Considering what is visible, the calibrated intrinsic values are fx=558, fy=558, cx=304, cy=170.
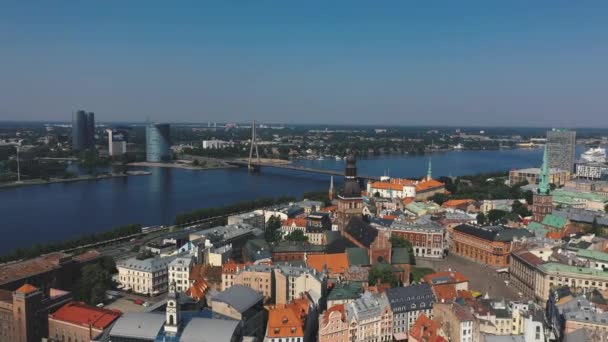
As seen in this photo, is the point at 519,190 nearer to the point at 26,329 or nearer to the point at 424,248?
the point at 424,248

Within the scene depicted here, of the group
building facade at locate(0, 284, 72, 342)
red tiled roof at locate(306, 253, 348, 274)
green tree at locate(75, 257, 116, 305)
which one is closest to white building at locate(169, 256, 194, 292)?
green tree at locate(75, 257, 116, 305)

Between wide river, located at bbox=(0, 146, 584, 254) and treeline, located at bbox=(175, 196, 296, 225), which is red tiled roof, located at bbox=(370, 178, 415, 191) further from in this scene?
treeline, located at bbox=(175, 196, 296, 225)

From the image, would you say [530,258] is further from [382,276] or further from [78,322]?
[78,322]

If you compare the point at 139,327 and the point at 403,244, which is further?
the point at 403,244

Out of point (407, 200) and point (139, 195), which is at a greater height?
point (407, 200)

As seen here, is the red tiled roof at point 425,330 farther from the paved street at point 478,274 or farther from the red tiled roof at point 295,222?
the red tiled roof at point 295,222

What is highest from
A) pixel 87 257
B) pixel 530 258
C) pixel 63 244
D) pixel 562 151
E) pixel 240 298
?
pixel 562 151

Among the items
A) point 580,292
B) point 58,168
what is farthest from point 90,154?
point 580,292

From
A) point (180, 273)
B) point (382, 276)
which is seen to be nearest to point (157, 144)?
point (180, 273)
